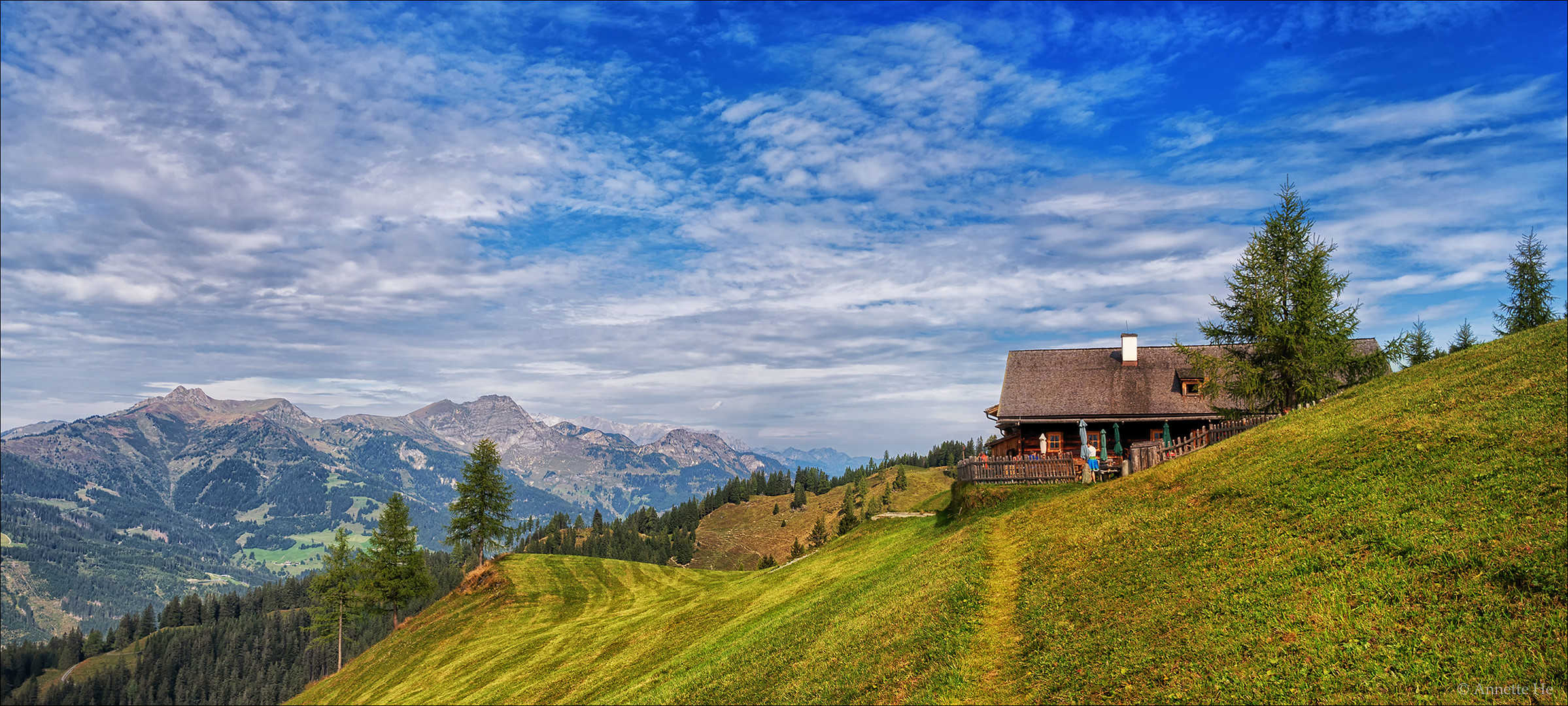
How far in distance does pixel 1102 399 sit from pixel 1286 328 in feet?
46.5

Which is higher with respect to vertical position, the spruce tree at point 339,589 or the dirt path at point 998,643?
the dirt path at point 998,643

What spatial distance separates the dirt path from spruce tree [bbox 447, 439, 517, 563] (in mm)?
62265

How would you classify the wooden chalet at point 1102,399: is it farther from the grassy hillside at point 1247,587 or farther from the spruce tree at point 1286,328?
the grassy hillside at point 1247,587

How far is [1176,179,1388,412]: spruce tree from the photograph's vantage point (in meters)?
40.8

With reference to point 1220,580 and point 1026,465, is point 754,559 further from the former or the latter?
point 1220,580

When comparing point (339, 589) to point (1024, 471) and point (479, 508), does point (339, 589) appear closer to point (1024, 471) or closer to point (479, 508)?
point (479, 508)

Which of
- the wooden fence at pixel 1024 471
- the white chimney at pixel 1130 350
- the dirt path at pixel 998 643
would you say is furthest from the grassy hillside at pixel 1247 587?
the white chimney at pixel 1130 350

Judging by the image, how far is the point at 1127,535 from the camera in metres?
21.6

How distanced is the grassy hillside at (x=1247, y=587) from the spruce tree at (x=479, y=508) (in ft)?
152

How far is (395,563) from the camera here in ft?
259

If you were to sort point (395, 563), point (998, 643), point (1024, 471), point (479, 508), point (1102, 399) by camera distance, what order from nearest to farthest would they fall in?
point (998, 643)
point (1024, 471)
point (1102, 399)
point (479, 508)
point (395, 563)

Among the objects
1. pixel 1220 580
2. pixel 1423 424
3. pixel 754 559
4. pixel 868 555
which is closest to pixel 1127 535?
pixel 1220 580

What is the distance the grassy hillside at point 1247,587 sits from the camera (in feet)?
40.4

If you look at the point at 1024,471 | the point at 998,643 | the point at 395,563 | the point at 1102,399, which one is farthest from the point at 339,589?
the point at 998,643
